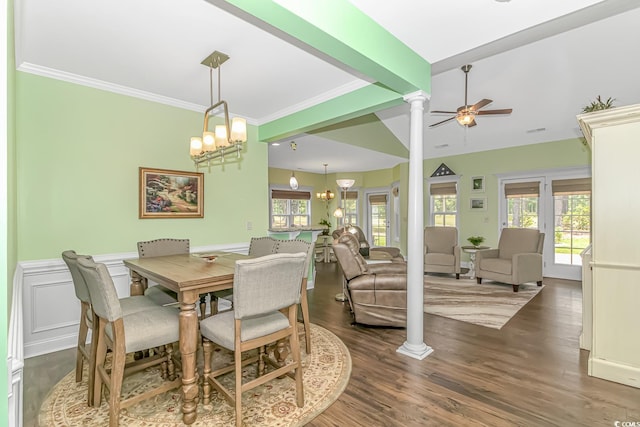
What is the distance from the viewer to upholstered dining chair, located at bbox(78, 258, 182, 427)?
1.78 metres

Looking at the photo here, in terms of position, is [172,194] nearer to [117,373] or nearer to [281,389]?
[117,373]

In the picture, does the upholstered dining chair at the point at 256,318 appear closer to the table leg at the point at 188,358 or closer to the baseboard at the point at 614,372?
the table leg at the point at 188,358

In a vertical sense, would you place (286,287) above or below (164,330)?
above

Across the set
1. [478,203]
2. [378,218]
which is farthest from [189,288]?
[378,218]

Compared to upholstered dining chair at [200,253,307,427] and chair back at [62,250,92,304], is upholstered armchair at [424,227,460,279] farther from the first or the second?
chair back at [62,250,92,304]

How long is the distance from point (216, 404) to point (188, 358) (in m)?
0.43

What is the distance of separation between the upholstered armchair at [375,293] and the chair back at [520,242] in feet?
10.3

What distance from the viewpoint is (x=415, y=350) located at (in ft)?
9.08

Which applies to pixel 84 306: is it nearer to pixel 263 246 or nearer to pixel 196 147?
pixel 196 147

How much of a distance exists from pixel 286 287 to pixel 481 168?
616cm

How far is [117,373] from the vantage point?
179 cm

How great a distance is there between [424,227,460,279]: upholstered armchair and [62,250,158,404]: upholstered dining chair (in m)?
5.04

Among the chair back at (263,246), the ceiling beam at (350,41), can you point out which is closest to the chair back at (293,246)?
the chair back at (263,246)

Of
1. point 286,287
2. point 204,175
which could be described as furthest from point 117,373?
point 204,175
